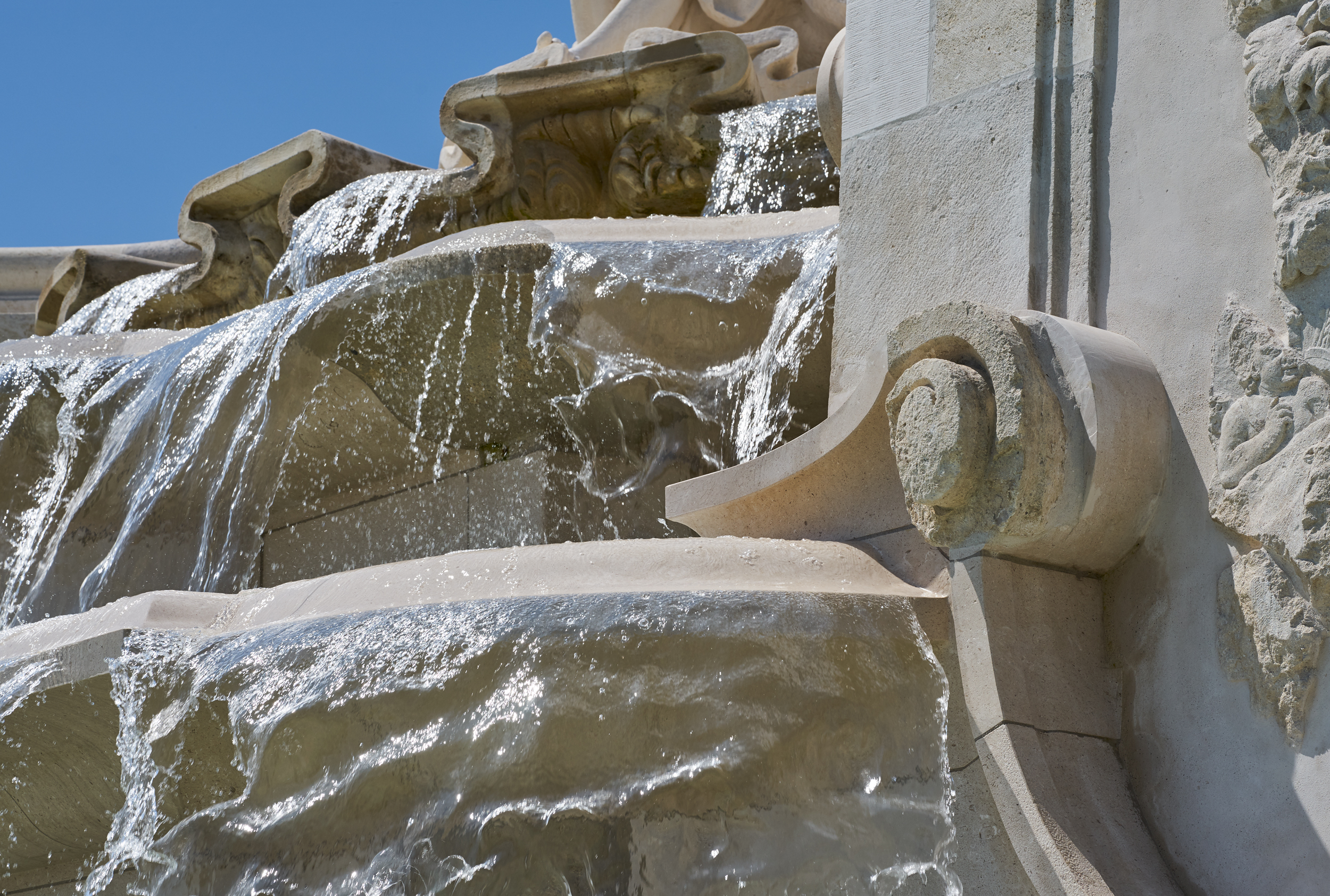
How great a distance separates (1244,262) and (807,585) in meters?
1.00

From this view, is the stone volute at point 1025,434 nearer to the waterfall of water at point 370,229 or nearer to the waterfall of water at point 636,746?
the waterfall of water at point 636,746

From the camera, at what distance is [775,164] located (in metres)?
5.29

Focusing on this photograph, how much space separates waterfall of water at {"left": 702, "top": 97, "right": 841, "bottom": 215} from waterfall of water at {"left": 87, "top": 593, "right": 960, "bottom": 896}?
9.36 feet

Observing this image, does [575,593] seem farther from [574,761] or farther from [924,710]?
[924,710]

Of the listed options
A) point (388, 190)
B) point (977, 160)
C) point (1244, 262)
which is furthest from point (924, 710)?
point (388, 190)

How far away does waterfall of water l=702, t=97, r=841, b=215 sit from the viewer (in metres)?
5.26

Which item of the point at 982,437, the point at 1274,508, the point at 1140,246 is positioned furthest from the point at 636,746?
the point at 1140,246

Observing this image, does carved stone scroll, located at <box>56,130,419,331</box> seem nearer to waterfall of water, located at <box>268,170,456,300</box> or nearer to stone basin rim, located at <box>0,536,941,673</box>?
waterfall of water, located at <box>268,170,456,300</box>

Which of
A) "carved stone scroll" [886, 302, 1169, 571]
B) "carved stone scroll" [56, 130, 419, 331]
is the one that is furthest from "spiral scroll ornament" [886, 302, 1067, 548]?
"carved stone scroll" [56, 130, 419, 331]

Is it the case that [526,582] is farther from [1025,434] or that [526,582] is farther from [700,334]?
[700,334]

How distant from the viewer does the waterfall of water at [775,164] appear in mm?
5258

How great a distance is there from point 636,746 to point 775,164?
313 centimetres

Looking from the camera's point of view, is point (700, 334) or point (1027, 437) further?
point (700, 334)

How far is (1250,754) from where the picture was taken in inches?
100.0
